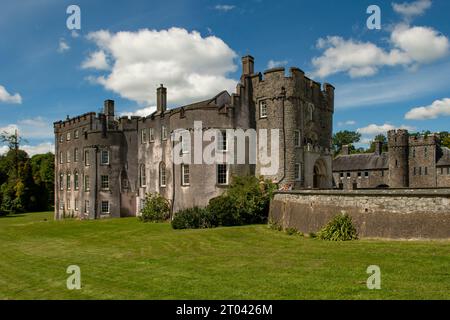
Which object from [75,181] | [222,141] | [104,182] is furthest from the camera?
[75,181]

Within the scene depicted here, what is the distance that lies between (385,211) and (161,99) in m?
26.6

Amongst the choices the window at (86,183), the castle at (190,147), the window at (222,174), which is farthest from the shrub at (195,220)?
the window at (86,183)

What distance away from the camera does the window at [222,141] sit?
28.9 m

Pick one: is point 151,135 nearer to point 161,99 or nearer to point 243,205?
point 161,99

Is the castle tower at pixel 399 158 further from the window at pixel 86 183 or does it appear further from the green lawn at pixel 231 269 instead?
the green lawn at pixel 231 269

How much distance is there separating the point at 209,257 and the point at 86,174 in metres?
29.7

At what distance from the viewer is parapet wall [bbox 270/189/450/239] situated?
15.2 metres

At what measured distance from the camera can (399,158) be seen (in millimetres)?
54844

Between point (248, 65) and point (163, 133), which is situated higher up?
point (248, 65)

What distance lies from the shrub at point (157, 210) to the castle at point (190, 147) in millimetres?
694

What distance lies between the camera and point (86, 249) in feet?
62.0

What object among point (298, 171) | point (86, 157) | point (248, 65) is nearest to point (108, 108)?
point (86, 157)

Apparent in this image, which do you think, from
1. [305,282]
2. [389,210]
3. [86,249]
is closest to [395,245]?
[389,210]
